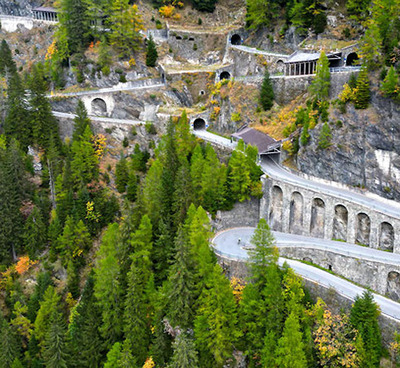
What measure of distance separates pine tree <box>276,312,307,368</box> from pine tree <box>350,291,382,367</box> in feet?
15.5

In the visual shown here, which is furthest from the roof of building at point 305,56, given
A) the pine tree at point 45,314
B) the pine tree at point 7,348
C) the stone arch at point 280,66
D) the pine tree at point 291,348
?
the pine tree at point 7,348

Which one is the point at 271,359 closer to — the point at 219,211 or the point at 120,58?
the point at 219,211

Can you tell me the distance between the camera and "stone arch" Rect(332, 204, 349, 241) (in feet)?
146

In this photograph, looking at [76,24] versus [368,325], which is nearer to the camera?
[368,325]

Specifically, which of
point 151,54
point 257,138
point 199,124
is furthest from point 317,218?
→ point 151,54

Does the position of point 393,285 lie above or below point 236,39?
below

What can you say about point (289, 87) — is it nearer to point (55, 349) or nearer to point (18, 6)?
point (55, 349)

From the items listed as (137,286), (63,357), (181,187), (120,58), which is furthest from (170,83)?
(63,357)

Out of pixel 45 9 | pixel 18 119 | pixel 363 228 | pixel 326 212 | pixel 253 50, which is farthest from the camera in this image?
pixel 45 9

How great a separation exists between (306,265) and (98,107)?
43.9 m

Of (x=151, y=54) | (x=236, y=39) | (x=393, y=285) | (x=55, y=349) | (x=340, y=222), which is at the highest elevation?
(x=236, y=39)

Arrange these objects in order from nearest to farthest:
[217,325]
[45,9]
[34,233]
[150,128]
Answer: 1. [217,325]
2. [34,233]
3. [150,128]
4. [45,9]

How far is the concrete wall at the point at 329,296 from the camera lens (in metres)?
34.1

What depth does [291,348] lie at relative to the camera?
107ft
